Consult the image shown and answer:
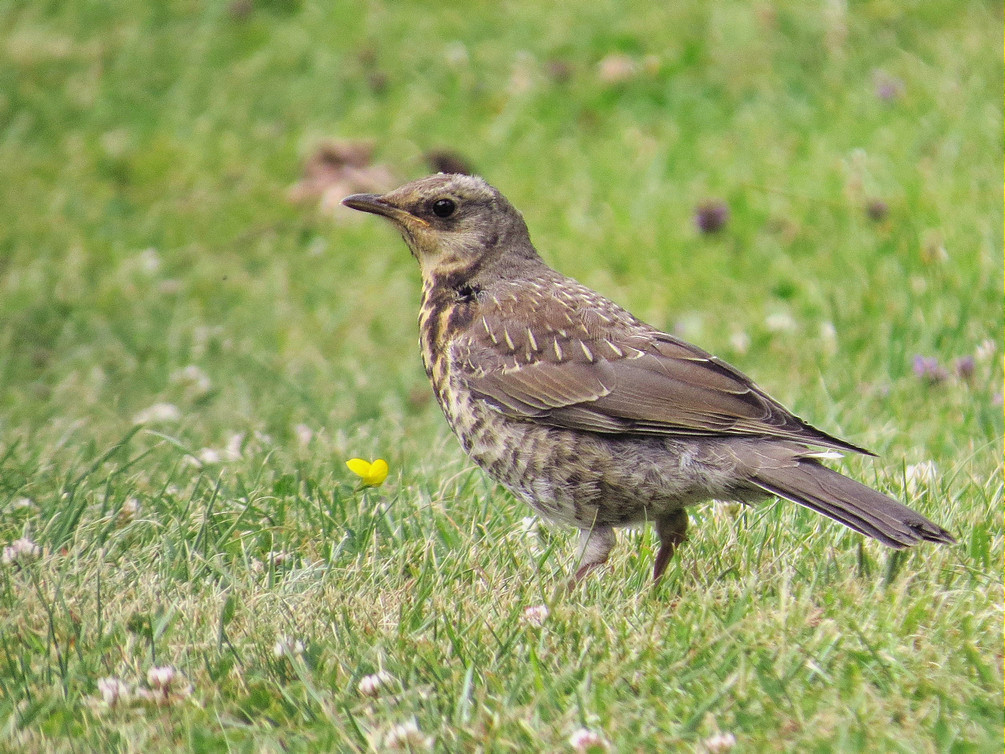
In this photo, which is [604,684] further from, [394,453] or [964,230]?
[964,230]

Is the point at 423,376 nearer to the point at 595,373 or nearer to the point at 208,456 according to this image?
the point at 208,456

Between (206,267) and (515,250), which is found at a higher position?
(515,250)

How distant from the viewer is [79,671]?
10.6 feet

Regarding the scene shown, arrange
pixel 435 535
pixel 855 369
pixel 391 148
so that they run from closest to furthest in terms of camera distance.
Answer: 1. pixel 435 535
2. pixel 855 369
3. pixel 391 148

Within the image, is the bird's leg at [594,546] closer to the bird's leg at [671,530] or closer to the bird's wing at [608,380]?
the bird's leg at [671,530]

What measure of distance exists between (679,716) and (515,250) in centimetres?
206

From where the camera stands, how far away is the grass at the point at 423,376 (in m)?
3.13

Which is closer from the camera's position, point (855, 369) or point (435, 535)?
point (435, 535)

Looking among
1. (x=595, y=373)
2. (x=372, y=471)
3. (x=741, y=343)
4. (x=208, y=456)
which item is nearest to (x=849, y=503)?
(x=595, y=373)

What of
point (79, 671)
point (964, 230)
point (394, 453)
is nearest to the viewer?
point (79, 671)

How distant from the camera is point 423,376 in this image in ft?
21.7

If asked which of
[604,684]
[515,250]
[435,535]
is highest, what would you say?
[515,250]

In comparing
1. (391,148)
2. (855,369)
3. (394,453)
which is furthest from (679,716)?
(391,148)

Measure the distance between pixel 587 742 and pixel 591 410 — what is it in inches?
53.7
